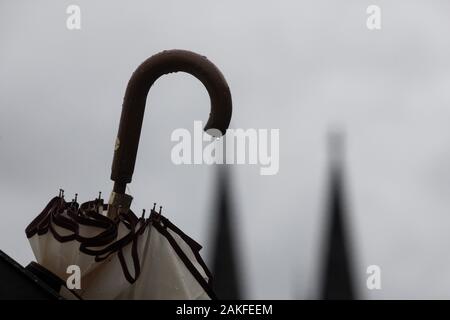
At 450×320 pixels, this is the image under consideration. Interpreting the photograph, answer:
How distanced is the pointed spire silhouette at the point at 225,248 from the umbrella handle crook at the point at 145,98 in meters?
52.8

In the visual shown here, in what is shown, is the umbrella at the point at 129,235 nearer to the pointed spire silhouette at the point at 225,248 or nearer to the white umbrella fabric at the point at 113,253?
the white umbrella fabric at the point at 113,253

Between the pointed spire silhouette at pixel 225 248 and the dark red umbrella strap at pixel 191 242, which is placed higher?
the dark red umbrella strap at pixel 191 242

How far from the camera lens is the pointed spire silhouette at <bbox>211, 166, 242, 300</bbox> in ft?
195

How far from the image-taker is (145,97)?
483 centimetres

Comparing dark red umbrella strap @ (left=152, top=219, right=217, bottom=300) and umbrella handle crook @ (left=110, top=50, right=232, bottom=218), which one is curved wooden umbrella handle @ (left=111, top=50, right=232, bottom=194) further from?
dark red umbrella strap @ (left=152, top=219, right=217, bottom=300)

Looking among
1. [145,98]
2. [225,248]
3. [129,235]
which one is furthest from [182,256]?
[225,248]

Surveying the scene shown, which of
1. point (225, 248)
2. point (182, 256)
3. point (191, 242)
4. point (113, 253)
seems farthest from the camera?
point (225, 248)

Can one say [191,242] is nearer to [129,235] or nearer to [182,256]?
[182,256]

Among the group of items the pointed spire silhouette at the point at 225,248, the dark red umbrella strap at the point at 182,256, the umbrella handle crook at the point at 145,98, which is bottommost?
the pointed spire silhouette at the point at 225,248

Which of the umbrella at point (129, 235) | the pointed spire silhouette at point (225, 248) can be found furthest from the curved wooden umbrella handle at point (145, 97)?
the pointed spire silhouette at point (225, 248)

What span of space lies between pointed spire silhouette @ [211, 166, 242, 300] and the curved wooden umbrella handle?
173 ft

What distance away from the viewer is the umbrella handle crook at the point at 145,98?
4738mm

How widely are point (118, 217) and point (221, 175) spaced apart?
6056 centimetres

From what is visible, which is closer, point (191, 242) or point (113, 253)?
point (113, 253)
